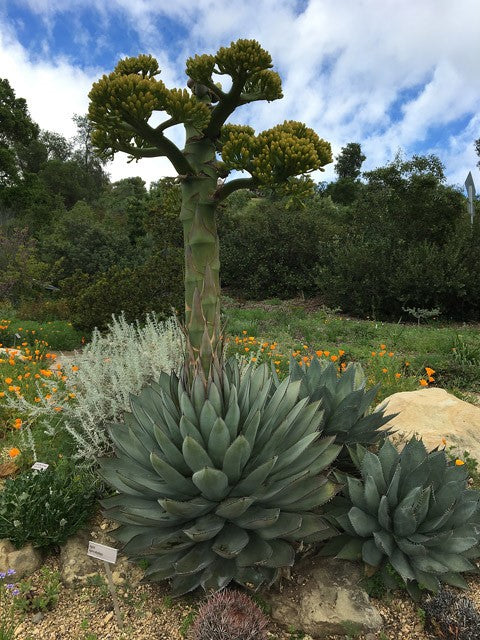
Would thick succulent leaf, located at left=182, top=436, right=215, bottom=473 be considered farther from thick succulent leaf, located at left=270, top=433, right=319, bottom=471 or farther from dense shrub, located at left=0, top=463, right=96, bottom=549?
dense shrub, located at left=0, top=463, right=96, bottom=549

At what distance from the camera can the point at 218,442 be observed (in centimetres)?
247

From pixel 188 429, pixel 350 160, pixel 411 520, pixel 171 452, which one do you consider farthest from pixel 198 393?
pixel 350 160

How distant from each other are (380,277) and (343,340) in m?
4.59

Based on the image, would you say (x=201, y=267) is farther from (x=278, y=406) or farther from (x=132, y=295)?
(x=132, y=295)

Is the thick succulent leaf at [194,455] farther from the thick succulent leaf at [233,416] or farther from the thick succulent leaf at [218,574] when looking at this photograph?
the thick succulent leaf at [218,574]

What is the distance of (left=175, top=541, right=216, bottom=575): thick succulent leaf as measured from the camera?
7.59 feet

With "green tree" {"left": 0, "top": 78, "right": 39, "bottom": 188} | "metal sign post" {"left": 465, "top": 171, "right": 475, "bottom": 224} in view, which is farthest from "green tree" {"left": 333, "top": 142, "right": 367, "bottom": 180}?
"metal sign post" {"left": 465, "top": 171, "right": 475, "bottom": 224}

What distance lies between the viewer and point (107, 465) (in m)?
2.83

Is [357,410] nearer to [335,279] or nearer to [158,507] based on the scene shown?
[158,507]

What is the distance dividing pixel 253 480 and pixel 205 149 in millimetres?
1887

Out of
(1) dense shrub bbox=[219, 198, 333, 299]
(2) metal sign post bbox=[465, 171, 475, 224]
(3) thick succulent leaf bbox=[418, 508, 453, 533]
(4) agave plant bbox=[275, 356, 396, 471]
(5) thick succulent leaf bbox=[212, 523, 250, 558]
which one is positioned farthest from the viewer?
(1) dense shrub bbox=[219, 198, 333, 299]

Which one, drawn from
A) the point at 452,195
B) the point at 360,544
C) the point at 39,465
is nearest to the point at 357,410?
the point at 360,544

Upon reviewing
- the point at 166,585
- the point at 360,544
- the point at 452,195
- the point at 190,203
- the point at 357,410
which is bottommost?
the point at 166,585

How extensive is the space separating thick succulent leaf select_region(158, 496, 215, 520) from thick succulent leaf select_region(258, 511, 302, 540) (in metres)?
0.29
